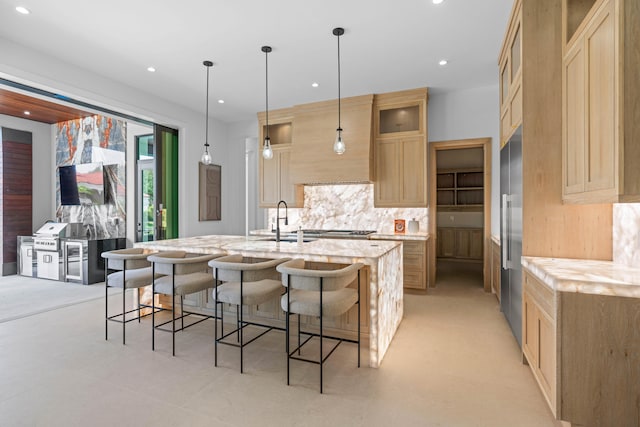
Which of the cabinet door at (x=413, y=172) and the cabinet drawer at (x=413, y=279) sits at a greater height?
the cabinet door at (x=413, y=172)

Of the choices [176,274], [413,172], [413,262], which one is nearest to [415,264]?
[413,262]

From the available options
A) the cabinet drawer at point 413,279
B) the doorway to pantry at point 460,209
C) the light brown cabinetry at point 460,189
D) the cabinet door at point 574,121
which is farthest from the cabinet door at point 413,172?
the light brown cabinetry at point 460,189

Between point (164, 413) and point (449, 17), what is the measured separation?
4.00m

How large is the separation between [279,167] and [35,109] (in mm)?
4645

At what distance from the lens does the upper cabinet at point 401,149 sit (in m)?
4.87

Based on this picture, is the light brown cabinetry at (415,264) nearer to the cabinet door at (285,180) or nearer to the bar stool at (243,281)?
the cabinet door at (285,180)

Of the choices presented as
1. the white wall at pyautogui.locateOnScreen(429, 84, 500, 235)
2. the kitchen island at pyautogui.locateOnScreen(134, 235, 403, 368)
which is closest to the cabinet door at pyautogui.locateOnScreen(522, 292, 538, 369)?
the kitchen island at pyautogui.locateOnScreen(134, 235, 403, 368)

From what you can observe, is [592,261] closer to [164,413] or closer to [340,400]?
[340,400]

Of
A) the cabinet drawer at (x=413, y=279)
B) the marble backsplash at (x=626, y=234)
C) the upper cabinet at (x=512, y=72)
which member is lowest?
the cabinet drawer at (x=413, y=279)

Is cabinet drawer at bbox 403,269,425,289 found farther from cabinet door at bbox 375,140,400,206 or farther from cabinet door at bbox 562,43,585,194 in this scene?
cabinet door at bbox 562,43,585,194

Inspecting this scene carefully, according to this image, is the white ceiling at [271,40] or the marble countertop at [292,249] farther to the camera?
the white ceiling at [271,40]

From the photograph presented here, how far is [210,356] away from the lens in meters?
2.72

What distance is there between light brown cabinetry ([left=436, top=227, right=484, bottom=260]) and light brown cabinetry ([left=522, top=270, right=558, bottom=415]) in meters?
5.11

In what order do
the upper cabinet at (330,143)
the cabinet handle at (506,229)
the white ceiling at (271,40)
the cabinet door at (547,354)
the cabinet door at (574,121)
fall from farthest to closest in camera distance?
the upper cabinet at (330,143) → the cabinet handle at (506,229) → the white ceiling at (271,40) → the cabinet door at (574,121) → the cabinet door at (547,354)
